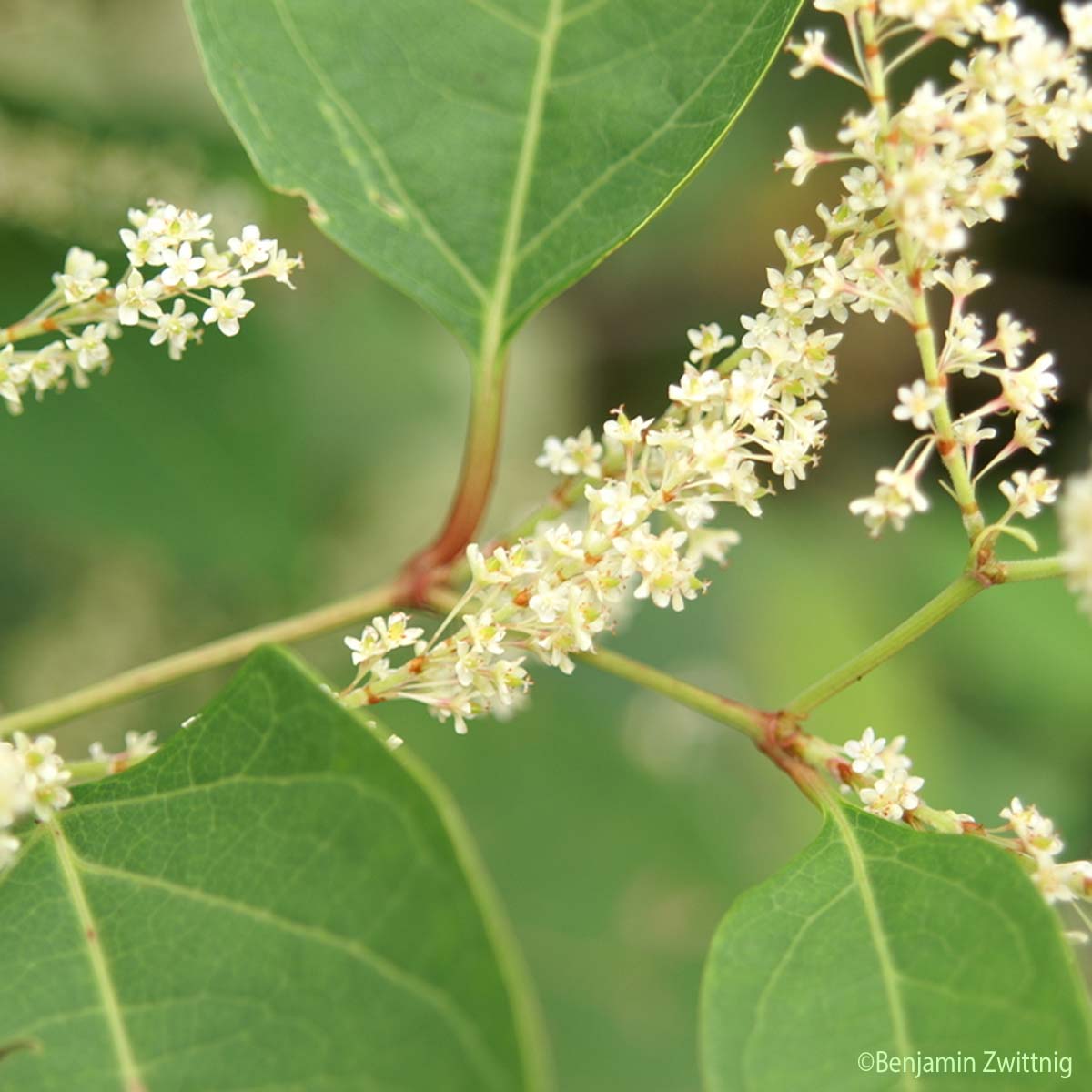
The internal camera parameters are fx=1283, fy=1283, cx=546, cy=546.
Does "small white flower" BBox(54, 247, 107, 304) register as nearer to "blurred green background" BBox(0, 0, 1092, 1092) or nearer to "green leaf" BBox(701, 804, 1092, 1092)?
"green leaf" BBox(701, 804, 1092, 1092)

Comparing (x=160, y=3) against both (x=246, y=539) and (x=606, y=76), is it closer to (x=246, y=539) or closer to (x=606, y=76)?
(x=246, y=539)

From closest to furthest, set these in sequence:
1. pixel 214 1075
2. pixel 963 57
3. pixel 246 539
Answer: pixel 214 1075, pixel 246 539, pixel 963 57

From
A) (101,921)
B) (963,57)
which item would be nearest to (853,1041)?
(101,921)

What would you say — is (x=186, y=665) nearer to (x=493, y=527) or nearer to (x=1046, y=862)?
(x=1046, y=862)

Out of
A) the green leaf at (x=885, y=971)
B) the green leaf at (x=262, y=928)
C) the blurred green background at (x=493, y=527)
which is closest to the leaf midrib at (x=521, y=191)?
the green leaf at (x=262, y=928)

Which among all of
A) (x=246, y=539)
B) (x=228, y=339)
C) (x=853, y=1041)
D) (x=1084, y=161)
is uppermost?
(x=1084, y=161)

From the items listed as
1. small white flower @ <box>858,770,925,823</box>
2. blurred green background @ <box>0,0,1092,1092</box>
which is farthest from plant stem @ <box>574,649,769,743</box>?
blurred green background @ <box>0,0,1092,1092</box>
